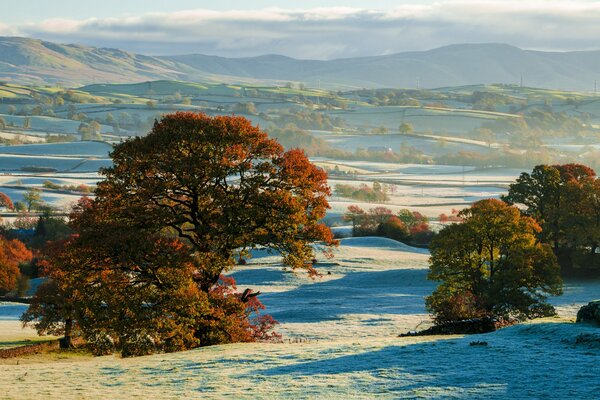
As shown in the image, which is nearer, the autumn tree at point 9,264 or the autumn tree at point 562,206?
the autumn tree at point 9,264

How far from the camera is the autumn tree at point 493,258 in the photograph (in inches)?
2574

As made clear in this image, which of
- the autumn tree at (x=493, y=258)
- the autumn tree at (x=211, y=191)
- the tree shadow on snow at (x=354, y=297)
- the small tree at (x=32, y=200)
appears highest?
the autumn tree at (x=211, y=191)

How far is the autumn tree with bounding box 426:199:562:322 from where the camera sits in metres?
65.4

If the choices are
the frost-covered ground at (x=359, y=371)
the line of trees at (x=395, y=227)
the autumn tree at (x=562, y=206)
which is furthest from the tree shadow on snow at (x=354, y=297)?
the line of trees at (x=395, y=227)

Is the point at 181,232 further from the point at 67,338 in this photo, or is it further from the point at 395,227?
the point at 395,227

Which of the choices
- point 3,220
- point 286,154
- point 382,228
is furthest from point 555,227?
point 3,220

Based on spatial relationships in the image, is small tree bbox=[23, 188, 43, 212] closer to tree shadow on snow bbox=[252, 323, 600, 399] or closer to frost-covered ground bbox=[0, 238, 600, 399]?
frost-covered ground bbox=[0, 238, 600, 399]

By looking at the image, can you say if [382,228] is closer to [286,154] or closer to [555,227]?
[555,227]

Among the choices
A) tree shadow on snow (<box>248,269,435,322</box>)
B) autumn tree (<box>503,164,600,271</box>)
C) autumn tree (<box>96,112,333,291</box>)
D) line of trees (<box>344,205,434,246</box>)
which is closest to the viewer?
autumn tree (<box>96,112,333,291</box>)

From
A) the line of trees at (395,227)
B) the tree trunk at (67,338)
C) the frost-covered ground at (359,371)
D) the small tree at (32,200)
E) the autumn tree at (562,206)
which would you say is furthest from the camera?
the small tree at (32,200)

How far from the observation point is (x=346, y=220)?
6403 inches

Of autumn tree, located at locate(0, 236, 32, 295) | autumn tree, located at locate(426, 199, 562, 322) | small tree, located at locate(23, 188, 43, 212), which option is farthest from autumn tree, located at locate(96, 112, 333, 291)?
small tree, located at locate(23, 188, 43, 212)

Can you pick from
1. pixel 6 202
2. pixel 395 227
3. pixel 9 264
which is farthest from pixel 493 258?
pixel 6 202

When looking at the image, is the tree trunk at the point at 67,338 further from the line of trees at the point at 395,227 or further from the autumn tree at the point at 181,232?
the line of trees at the point at 395,227
